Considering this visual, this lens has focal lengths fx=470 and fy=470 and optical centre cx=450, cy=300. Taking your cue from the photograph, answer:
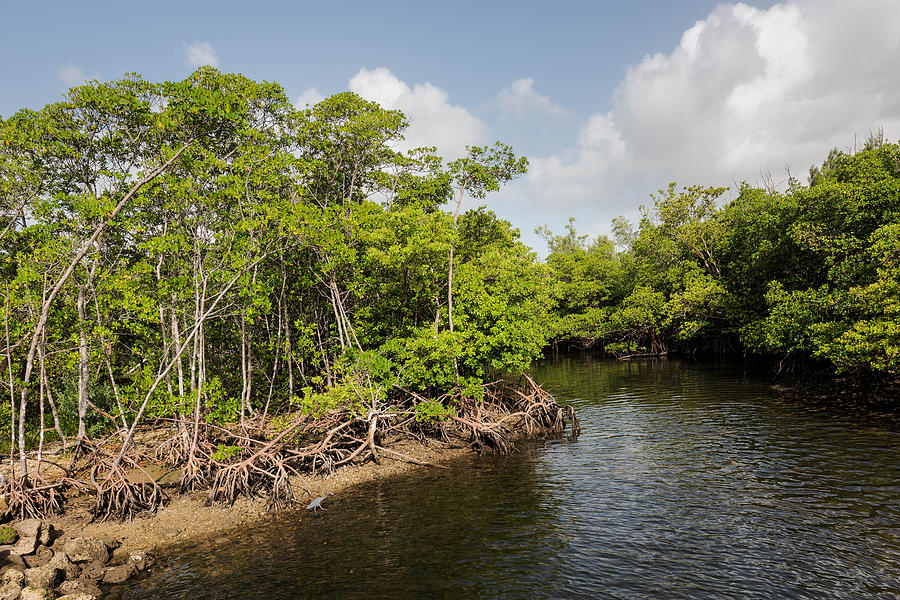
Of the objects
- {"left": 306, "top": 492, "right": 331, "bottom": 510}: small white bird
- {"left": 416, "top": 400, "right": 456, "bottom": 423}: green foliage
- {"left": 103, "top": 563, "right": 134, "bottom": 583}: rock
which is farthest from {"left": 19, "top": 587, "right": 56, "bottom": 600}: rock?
{"left": 416, "top": 400, "right": 456, "bottom": 423}: green foliage

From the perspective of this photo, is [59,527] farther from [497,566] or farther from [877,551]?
[877,551]

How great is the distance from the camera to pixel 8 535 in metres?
14.4

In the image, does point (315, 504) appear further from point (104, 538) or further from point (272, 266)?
point (272, 266)

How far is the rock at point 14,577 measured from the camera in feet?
39.0

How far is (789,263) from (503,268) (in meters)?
28.0

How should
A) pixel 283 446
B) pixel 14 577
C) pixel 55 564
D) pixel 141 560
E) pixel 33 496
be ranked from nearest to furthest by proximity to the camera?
pixel 14 577 < pixel 55 564 < pixel 141 560 < pixel 33 496 < pixel 283 446

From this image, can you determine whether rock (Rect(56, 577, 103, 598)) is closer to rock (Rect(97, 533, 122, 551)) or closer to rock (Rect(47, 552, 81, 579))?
rock (Rect(47, 552, 81, 579))

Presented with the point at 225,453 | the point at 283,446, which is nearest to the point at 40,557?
the point at 225,453

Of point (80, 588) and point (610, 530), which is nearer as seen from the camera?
point (80, 588)

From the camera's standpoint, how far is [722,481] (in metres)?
18.0

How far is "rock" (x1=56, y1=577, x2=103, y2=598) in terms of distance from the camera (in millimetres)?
12258

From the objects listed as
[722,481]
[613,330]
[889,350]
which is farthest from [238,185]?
[613,330]

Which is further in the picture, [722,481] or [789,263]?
[789,263]

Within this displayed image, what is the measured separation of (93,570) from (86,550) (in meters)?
0.85
